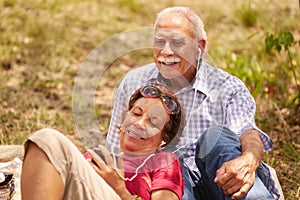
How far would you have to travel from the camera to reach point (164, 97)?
8.63ft

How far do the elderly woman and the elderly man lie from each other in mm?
184

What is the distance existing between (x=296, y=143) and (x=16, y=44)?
2.82 metres

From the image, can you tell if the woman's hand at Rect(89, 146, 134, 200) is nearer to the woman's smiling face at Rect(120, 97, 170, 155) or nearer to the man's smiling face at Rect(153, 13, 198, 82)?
the woman's smiling face at Rect(120, 97, 170, 155)

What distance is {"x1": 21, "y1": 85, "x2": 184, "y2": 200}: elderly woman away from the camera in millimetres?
2051

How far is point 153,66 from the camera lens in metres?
3.09

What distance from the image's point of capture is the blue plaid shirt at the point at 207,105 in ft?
9.39

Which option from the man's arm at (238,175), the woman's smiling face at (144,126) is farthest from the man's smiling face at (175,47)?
the man's arm at (238,175)

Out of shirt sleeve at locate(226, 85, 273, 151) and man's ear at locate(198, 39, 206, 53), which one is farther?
man's ear at locate(198, 39, 206, 53)

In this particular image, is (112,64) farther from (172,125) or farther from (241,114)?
(172,125)

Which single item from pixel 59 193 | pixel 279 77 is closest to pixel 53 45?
pixel 279 77

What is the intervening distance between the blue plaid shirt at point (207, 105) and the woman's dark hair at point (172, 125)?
11 centimetres

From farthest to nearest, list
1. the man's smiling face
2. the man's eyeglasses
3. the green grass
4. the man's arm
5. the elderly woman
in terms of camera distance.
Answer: the green grass
the man's smiling face
the man's eyeglasses
the man's arm
the elderly woman

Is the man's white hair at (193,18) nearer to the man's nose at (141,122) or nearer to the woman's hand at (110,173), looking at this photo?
the man's nose at (141,122)

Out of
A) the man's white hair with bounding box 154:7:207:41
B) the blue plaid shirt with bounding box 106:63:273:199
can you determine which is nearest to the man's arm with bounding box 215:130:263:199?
the blue plaid shirt with bounding box 106:63:273:199
